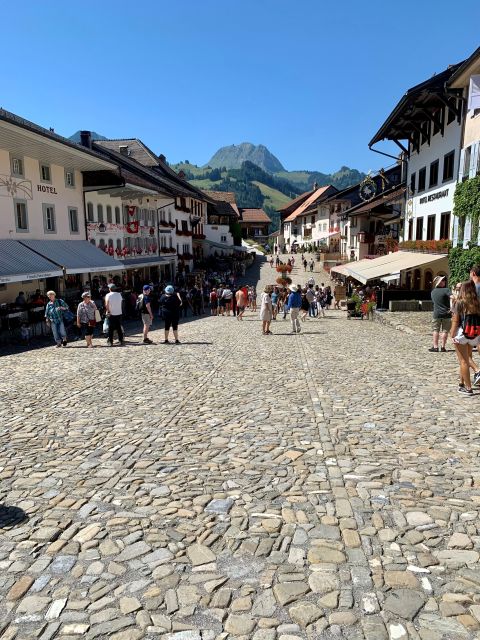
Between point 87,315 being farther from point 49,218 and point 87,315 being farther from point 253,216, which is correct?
point 253,216

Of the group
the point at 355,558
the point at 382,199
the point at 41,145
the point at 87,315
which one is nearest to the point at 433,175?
the point at 382,199

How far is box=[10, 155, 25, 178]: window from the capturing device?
22.0 metres

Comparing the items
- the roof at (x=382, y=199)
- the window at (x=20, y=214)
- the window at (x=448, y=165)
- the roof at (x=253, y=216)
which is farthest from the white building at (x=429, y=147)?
the roof at (x=253, y=216)

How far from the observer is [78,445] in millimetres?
6133

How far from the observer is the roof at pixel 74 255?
22531mm

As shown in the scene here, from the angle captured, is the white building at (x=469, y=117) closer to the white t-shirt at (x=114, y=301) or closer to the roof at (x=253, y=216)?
the white t-shirt at (x=114, y=301)

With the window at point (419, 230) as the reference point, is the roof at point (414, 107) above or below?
above

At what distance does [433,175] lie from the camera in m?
25.6

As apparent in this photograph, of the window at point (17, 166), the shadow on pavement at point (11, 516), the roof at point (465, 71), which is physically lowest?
the shadow on pavement at point (11, 516)

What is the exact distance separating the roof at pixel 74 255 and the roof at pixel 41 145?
393 centimetres

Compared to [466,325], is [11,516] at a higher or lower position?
lower

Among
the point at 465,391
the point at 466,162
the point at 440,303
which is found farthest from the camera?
the point at 466,162

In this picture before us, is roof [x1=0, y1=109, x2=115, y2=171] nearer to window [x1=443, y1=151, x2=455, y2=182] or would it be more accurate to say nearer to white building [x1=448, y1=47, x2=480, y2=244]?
white building [x1=448, y1=47, x2=480, y2=244]

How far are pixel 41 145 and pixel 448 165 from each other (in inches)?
712
